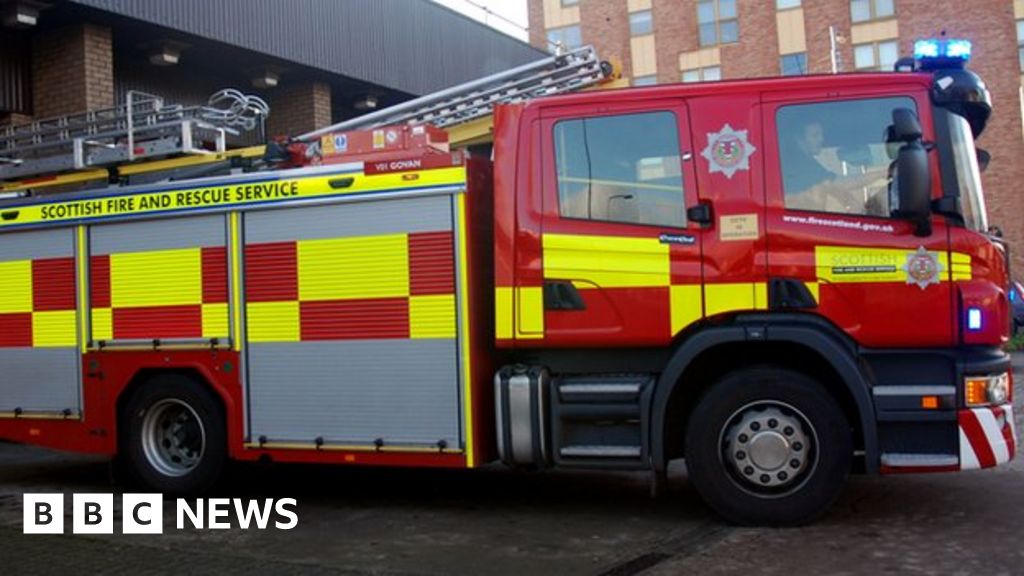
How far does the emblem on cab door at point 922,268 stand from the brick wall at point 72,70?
31.7 feet

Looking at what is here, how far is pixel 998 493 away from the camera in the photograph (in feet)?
21.5

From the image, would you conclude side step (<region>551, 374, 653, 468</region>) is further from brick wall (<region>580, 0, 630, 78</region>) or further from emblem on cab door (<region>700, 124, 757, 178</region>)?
brick wall (<region>580, 0, 630, 78</region>)

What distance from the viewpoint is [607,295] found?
5973 millimetres

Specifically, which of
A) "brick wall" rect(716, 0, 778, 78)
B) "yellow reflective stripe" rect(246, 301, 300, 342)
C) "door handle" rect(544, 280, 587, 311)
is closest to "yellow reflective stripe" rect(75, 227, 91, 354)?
"yellow reflective stripe" rect(246, 301, 300, 342)

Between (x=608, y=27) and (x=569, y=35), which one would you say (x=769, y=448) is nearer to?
(x=608, y=27)

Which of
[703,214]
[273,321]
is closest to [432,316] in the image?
[273,321]

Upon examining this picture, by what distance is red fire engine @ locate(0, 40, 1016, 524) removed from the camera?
18.4 ft

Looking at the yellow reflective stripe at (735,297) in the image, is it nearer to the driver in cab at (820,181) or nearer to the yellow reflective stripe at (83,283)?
the driver in cab at (820,181)

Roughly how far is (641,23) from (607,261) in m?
35.7

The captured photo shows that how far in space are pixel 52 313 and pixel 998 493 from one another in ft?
23.2

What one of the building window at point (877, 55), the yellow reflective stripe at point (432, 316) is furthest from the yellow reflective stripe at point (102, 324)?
the building window at point (877, 55)

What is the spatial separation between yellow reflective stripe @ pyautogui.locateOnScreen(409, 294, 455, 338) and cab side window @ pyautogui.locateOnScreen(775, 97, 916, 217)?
7.32 feet

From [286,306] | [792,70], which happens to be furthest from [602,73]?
[792,70]

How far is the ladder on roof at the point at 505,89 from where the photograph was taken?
911 centimetres
